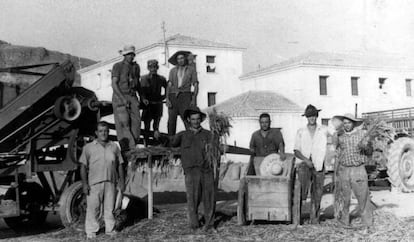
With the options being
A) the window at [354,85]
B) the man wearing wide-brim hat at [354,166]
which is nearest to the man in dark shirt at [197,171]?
the man wearing wide-brim hat at [354,166]

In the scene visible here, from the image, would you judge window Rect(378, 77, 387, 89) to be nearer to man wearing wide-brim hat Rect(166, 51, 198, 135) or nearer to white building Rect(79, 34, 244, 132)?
white building Rect(79, 34, 244, 132)

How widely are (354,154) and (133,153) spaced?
359 centimetres

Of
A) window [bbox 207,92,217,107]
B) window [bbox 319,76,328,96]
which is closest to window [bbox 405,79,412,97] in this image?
window [bbox 319,76,328,96]

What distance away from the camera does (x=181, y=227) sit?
9.04m

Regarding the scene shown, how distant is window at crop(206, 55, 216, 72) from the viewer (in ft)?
149

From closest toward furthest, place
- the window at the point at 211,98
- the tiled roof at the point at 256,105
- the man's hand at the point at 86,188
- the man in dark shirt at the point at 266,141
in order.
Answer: the man's hand at the point at 86,188 → the man in dark shirt at the point at 266,141 → the tiled roof at the point at 256,105 → the window at the point at 211,98

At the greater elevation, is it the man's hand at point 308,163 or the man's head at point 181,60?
the man's head at point 181,60

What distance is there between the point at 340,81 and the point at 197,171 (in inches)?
1380

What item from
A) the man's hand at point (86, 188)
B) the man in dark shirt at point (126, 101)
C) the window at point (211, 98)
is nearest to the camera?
the man's hand at point (86, 188)

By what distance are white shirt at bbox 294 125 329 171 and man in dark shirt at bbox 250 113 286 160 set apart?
35cm

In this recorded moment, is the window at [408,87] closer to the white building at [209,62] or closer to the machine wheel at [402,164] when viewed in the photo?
the white building at [209,62]

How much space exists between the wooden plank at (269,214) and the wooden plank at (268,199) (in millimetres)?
64

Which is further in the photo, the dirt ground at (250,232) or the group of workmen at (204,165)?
the group of workmen at (204,165)

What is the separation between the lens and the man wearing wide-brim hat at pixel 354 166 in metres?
8.56
